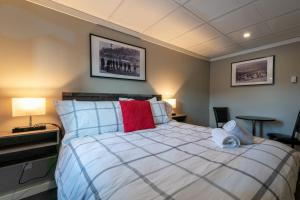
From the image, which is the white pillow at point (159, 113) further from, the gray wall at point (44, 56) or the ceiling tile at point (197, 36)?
the ceiling tile at point (197, 36)

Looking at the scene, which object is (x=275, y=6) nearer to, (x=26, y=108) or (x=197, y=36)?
(x=197, y=36)

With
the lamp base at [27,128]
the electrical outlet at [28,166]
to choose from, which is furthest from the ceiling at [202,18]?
the electrical outlet at [28,166]

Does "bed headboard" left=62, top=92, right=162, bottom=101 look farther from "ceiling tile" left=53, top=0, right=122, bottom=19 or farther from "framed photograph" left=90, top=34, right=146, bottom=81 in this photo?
"ceiling tile" left=53, top=0, right=122, bottom=19

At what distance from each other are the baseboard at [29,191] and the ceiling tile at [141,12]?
2.37m

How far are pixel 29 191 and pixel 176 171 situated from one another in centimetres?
181

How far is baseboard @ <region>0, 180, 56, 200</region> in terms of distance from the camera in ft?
5.04

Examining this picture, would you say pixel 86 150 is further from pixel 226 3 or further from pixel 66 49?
pixel 226 3

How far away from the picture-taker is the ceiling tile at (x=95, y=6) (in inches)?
72.6

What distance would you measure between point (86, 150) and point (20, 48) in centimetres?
152

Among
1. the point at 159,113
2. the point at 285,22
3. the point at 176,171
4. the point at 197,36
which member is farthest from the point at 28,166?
the point at 285,22

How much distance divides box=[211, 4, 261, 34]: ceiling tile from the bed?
177 cm

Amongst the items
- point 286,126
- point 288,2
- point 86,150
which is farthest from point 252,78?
point 86,150

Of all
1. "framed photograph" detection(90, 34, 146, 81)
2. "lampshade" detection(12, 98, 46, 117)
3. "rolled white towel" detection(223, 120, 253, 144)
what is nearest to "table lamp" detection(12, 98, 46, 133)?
"lampshade" detection(12, 98, 46, 117)

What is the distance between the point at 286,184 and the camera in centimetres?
82
